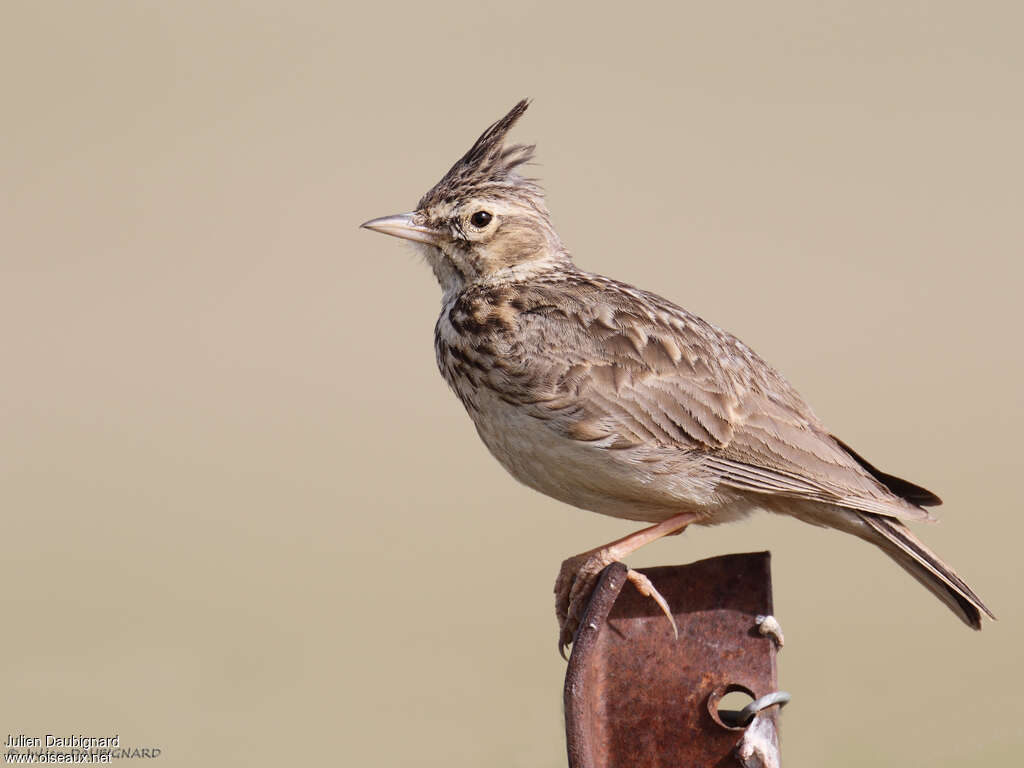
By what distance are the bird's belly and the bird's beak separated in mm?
1151

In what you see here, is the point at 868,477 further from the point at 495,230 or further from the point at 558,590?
the point at 495,230

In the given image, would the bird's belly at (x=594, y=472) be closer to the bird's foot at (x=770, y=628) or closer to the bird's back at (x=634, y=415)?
the bird's back at (x=634, y=415)

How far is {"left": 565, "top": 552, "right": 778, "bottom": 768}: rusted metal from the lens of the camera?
341 cm

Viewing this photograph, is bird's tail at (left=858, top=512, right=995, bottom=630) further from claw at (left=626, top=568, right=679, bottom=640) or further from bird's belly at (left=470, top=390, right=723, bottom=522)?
claw at (left=626, top=568, right=679, bottom=640)

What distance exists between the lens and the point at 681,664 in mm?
3490

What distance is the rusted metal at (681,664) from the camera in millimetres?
3414

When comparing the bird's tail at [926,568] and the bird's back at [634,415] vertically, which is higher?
the bird's back at [634,415]

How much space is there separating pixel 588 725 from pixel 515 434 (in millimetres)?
1754

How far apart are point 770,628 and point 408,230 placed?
115 inches

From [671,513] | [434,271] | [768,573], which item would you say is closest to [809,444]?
[671,513]

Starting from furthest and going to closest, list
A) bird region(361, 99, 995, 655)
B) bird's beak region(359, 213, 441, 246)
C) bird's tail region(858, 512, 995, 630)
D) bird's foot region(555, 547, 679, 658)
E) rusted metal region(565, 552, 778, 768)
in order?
bird's beak region(359, 213, 441, 246)
bird region(361, 99, 995, 655)
bird's tail region(858, 512, 995, 630)
bird's foot region(555, 547, 679, 658)
rusted metal region(565, 552, 778, 768)

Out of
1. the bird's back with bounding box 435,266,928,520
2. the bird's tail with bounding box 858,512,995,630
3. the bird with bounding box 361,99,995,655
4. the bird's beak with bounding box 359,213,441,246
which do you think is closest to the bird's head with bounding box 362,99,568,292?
the bird's beak with bounding box 359,213,441,246

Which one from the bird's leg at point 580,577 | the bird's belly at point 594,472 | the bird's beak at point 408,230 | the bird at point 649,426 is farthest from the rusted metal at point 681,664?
the bird's beak at point 408,230

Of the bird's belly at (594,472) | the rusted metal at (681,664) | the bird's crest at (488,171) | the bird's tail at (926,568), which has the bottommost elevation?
the rusted metal at (681,664)
